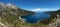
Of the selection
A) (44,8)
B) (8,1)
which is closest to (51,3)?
(44,8)

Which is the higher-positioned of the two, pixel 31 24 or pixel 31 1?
pixel 31 1

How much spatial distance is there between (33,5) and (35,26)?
2.61ft

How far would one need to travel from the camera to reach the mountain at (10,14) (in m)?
6.09

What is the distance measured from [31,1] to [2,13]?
1.19m

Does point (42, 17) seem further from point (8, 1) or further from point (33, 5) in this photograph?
point (8, 1)

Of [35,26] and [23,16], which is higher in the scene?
[23,16]

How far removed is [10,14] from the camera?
6145 millimetres

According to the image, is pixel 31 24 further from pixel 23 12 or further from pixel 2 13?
pixel 2 13

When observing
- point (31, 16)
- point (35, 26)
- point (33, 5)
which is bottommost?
point (35, 26)

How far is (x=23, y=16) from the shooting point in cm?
614

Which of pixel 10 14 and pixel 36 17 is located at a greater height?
pixel 10 14

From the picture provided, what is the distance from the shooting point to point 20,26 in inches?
240

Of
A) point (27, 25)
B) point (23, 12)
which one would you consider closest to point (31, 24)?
point (27, 25)

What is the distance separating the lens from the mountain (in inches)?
240
